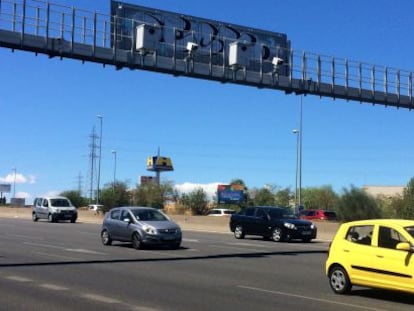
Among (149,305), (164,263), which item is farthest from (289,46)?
(149,305)

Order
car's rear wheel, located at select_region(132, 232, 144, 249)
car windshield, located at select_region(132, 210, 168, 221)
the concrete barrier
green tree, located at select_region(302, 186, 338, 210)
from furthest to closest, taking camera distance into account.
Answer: green tree, located at select_region(302, 186, 338, 210)
the concrete barrier
car windshield, located at select_region(132, 210, 168, 221)
car's rear wheel, located at select_region(132, 232, 144, 249)

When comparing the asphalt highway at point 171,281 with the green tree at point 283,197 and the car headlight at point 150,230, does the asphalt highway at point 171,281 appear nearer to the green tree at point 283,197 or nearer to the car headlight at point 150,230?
the car headlight at point 150,230

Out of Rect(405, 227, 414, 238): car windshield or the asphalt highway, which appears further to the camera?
Rect(405, 227, 414, 238): car windshield

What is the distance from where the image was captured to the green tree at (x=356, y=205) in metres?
40.5

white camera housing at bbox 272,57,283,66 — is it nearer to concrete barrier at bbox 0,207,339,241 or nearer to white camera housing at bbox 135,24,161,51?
white camera housing at bbox 135,24,161,51

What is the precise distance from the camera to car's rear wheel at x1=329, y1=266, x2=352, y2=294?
37.9 feet

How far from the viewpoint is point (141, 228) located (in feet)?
72.7

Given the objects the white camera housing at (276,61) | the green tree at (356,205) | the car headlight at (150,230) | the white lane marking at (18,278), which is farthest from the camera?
the green tree at (356,205)

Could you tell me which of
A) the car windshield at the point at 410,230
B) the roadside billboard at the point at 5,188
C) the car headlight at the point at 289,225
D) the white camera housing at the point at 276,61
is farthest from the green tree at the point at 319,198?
the car windshield at the point at 410,230

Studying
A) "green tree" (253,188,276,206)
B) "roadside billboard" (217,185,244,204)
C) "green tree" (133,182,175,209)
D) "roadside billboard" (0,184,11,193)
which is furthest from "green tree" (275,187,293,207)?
"roadside billboard" (0,184,11,193)

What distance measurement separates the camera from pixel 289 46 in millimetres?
26938

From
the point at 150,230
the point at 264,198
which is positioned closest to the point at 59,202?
the point at 150,230

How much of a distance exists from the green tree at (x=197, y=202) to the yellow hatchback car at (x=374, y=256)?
163ft

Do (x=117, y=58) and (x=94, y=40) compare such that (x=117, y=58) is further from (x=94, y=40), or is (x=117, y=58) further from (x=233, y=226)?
(x=233, y=226)
